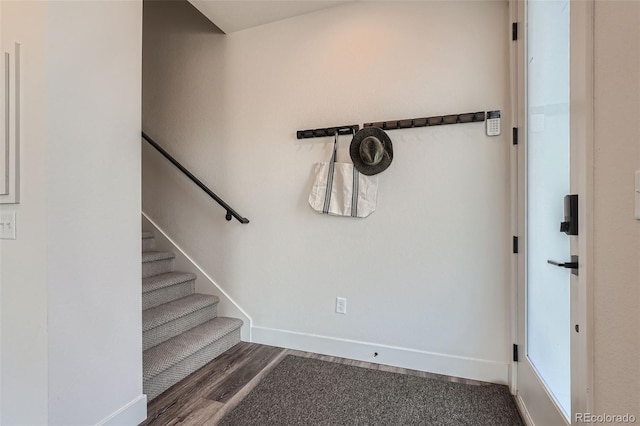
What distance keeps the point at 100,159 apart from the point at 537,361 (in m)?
2.29

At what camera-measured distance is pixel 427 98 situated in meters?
1.97

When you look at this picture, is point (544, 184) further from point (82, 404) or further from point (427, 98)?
point (82, 404)

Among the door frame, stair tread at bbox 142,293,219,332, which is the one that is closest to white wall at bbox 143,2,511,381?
stair tread at bbox 142,293,219,332

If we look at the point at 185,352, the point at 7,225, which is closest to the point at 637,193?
the point at 7,225

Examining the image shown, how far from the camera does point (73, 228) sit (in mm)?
1209

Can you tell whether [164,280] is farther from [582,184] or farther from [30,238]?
[582,184]

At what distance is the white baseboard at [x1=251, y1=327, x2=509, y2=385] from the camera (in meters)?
1.83

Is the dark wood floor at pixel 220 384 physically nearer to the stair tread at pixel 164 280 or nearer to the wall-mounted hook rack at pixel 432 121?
the stair tread at pixel 164 280

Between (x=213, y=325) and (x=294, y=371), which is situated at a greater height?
(x=213, y=325)

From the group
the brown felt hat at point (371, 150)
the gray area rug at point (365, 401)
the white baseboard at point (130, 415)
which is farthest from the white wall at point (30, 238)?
the brown felt hat at point (371, 150)

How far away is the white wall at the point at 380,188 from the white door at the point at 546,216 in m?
0.24

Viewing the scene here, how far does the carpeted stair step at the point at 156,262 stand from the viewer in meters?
2.39

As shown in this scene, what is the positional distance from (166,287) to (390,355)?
1.78 meters

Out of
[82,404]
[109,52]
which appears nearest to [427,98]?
[109,52]
